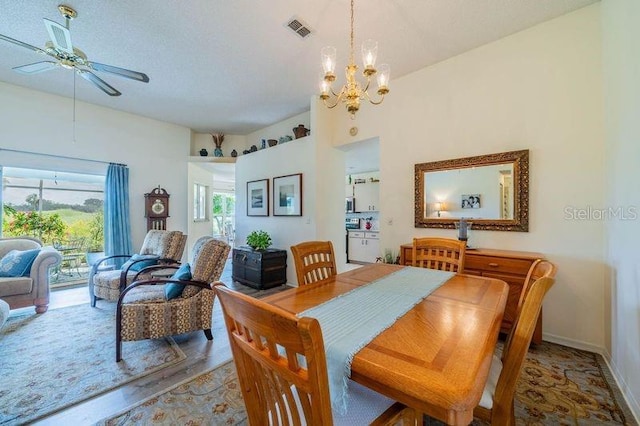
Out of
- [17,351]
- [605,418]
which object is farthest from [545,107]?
[17,351]

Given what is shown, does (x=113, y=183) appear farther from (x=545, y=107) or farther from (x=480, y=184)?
(x=545, y=107)

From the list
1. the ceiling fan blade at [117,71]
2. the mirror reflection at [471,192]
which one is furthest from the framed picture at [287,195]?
the ceiling fan blade at [117,71]

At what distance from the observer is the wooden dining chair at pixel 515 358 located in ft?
2.85

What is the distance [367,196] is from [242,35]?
5.42 metres

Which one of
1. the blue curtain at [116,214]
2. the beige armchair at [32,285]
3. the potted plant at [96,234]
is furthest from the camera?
the potted plant at [96,234]

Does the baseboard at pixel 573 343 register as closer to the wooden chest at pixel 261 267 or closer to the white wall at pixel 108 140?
the wooden chest at pixel 261 267

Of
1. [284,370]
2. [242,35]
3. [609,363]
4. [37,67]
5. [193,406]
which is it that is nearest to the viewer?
[284,370]

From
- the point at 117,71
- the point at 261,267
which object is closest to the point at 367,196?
the point at 261,267

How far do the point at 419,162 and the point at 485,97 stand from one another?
0.96m

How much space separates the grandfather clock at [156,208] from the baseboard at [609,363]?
599 cm

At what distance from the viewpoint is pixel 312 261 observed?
6.34 ft

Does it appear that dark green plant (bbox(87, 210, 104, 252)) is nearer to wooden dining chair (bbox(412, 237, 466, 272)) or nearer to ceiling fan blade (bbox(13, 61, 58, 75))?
ceiling fan blade (bbox(13, 61, 58, 75))

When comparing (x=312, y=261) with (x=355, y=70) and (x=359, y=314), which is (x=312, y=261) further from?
(x=355, y=70)

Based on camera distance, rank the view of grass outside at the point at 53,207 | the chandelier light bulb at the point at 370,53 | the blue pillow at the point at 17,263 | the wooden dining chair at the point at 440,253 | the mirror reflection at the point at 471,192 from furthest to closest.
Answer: the view of grass outside at the point at 53,207, the blue pillow at the point at 17,263, the mirror reflection at the point at 471,192, the wooden dining chair at the point at 440,253, the chandelier light bulb at the point at 370,53
